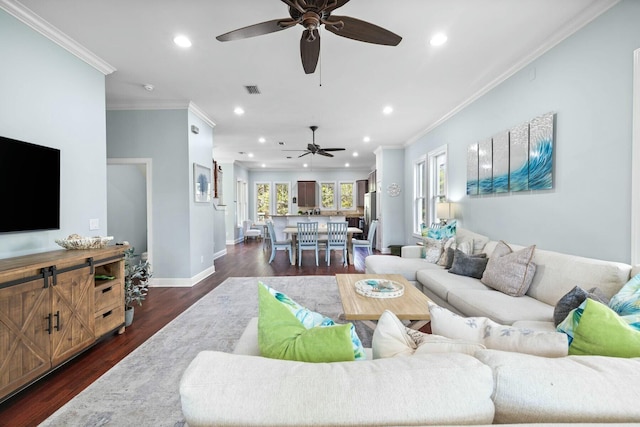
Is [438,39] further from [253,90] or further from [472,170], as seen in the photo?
[253,90]

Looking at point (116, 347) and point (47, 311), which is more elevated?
point (47, 311)

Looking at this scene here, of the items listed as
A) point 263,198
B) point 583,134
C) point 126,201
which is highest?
point 583,134

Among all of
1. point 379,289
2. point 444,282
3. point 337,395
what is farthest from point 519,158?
point 337,395

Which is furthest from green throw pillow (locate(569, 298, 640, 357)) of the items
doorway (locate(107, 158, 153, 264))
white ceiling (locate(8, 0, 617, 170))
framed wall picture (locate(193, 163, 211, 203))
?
doorway (locate(107, 158, 153, 264))

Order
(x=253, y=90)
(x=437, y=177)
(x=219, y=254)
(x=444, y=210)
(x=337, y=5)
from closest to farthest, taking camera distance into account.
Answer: (x=337, y=5) → (x=253, y=90) → (x=444, y=210) → (x=437, y=177) → (x=219, y=254)

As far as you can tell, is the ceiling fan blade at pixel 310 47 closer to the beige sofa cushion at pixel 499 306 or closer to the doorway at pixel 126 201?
the beige sofa cushion at pixel 499 306

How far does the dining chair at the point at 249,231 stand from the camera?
1033 cm

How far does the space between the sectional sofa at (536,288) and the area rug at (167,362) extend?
930 mm

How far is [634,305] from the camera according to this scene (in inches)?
60.8

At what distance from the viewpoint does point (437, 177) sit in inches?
230

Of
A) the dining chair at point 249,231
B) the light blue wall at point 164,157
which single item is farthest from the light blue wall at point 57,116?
the dining chair at point 249,231

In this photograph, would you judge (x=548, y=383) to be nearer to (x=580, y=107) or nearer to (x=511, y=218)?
(x=580, y=107)

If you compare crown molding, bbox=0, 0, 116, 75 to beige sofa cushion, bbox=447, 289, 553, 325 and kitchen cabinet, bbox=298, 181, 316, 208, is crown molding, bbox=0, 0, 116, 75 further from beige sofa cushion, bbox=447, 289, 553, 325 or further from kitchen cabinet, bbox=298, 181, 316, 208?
kitchen cabinet, bbox=298, 181, 316, 208

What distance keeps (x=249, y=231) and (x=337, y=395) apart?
10.0 meters
